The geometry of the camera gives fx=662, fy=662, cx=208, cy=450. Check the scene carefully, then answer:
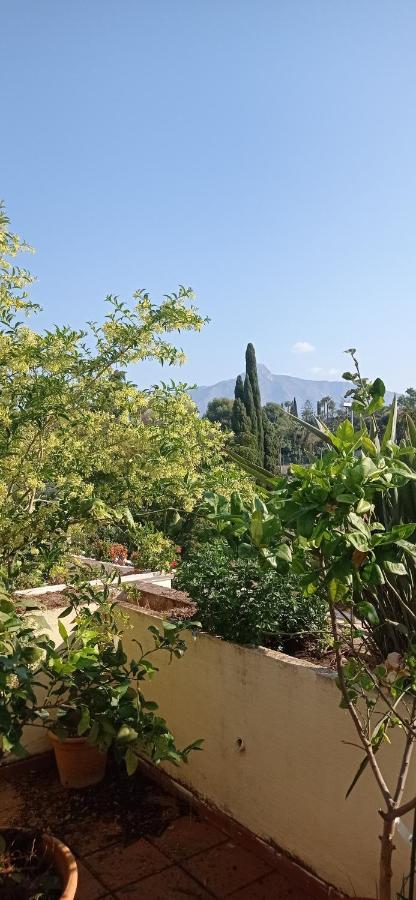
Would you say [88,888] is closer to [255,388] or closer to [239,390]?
[255,388]

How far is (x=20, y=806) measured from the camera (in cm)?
399

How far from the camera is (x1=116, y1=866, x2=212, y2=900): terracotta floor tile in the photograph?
311 cm

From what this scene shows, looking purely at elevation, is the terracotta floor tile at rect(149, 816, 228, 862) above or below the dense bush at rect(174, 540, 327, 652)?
below

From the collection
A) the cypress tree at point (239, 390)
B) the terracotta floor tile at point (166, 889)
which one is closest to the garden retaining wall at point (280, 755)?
the terracotta floor tile at point (166, 889)

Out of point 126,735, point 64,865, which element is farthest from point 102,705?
point 64,865

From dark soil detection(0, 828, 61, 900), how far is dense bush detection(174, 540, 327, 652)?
54.7 inches

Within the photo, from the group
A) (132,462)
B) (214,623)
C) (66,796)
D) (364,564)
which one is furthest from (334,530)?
(66,796)

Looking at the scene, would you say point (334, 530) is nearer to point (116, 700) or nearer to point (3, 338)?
point (116, 700)

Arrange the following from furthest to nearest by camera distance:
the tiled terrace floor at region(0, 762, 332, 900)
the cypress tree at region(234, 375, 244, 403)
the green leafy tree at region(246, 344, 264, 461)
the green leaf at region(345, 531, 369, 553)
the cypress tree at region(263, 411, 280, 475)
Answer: the cypress tree at region(234, 375, 244, 403) → the green leafy tree at region(246, 344, 264, 461) → the cypress tree at region(263, 411, 280, 475) → the tiled terrace floor at region(0, 762, 332, 900) → the green leaf at region(345, 531, 369, 553)

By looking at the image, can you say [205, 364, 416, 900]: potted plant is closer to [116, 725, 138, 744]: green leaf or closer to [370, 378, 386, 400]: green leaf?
[370, 378, 386, 400]: green leaf

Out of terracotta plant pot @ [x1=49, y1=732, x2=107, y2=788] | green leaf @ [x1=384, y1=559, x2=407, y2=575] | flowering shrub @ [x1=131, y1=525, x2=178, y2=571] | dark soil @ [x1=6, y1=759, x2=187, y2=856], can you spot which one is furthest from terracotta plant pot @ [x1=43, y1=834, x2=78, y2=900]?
green leaf @ [x1=384, y1=559, x2=407, y2=575]

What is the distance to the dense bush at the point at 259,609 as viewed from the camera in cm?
356

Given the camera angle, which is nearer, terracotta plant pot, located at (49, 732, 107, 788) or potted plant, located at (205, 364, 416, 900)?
potted plant, located at (205, 364, 416, 900)

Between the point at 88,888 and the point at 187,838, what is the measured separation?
60 cm
